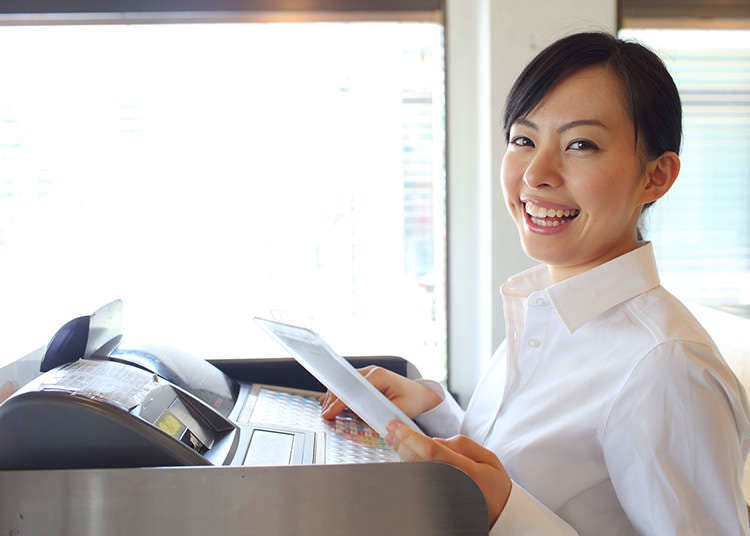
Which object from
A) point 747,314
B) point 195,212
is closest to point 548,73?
point 747,314

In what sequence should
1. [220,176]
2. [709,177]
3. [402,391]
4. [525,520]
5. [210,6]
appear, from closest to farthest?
[525,520], [402,391], [210,6], [220,176], [709,177]

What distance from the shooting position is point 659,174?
2.92 ft

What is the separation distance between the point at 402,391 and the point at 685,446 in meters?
0.49

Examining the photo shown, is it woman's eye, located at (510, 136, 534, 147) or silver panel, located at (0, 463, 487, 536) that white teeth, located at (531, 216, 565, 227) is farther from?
silver panel, located at (0, 463, 487, 536)

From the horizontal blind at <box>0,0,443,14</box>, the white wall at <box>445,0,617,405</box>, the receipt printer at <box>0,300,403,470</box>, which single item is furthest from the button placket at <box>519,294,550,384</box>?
the horizontal blind at <box>0,0,443,14</box>

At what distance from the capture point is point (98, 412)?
0.66 m

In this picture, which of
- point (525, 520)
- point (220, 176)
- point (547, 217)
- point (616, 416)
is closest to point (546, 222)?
point (547, 217)

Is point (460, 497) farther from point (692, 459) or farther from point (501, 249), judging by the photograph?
point (501, 249)

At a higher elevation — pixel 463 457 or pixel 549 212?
pixel 549 212

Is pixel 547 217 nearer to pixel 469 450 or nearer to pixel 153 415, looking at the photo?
pixel 469 450

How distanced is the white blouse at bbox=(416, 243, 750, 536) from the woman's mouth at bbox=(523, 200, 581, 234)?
0.07 meters

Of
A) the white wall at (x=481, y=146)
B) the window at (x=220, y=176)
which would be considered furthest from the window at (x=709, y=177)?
the window at (x=220, y=176)

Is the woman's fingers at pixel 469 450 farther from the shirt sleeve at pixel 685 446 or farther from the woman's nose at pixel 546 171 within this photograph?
the woman's nose at pixel 546 171

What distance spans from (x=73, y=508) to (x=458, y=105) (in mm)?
2659
